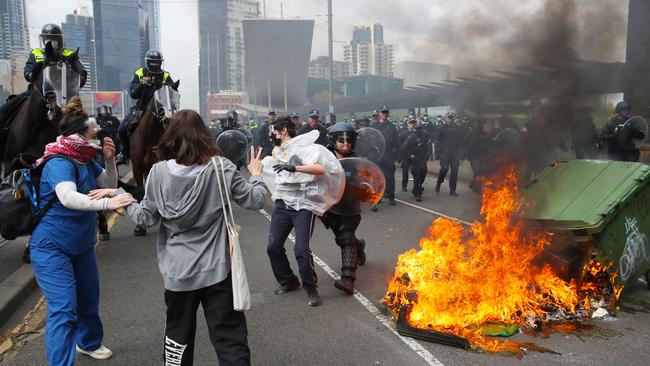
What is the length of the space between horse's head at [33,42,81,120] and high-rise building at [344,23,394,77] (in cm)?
520

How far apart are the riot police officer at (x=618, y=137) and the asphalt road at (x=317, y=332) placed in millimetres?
4930

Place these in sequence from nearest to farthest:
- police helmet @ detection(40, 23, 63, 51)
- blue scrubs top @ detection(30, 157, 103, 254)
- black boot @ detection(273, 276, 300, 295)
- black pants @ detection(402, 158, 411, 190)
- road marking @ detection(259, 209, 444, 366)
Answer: blue scrubs top @ detection(30, 157, 103, 254) → road marking @ detection(259, 209, 444, 366) → black boot @ detection(273, 276, 300, 295) → police helmet @ detection(40, 23, 63, 51) → black pants @ detection(402, 158, 411, 190)

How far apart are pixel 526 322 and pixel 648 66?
11.0 metres

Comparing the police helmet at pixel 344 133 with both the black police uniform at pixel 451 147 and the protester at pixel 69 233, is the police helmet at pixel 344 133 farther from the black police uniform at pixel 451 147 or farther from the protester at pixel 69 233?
the black police uniform at pixel 451 147

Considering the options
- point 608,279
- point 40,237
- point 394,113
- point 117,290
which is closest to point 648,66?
point 608,279

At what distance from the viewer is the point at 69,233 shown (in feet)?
11.1

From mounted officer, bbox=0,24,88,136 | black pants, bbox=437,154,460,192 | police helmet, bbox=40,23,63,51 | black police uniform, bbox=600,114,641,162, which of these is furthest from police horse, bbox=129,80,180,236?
black police uniform, bbox=600,114,641,162

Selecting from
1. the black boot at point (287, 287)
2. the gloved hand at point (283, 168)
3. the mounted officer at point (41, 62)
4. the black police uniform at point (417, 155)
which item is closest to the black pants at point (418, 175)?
the black police uniform at point (417, 155)

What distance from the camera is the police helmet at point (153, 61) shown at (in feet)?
25.9

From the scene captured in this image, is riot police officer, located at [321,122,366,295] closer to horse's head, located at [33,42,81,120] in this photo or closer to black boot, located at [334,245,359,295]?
black boot, located at [334,245,359,295]

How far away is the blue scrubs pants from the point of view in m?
3.17

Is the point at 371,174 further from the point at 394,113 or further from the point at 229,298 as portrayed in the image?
the point at 394,113

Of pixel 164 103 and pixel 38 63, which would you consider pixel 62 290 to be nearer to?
pixel 38 63

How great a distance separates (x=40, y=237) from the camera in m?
3.32
